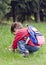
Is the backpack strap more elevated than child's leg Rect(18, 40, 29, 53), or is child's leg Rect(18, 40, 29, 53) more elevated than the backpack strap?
the backpack strap

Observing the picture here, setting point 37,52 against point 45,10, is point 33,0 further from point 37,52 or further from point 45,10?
point 37,52

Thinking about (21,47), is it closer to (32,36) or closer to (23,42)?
(23,42)

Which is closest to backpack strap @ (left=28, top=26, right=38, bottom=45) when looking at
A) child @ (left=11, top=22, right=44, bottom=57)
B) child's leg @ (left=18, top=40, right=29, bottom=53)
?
child @ (left=11, top=22, right=44, bottom=57)

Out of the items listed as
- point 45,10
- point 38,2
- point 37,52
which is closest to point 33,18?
point 45,10

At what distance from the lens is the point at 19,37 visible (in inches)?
265

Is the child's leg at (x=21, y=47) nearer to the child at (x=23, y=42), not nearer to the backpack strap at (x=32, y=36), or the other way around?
the child at (x=23, y=42)

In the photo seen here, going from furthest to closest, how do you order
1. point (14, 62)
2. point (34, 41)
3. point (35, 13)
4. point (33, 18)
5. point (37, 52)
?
point (33, 18) < point (35, 13) < point (37, 52) < point (34, 41) < point (14, 62)

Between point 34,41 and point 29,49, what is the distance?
23 cm

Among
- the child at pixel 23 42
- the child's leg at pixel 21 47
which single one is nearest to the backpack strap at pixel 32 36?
the child at pixel 23 42

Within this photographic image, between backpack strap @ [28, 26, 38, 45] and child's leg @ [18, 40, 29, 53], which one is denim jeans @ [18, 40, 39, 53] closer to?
child's leg @ [18, 40, 29, 53]

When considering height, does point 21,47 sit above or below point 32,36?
below

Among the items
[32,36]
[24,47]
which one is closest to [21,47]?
[24,47]

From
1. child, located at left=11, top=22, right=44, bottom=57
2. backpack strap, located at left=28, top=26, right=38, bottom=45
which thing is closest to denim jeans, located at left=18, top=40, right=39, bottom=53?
child, located at left=11, top=22, right=44, bottom=57

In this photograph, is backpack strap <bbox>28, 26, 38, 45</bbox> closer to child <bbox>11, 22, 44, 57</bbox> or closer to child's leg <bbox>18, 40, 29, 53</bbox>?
child <bbox>11, 22, 44, 57</bbox>
